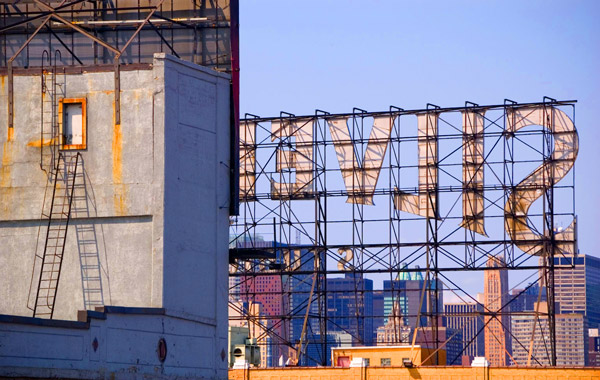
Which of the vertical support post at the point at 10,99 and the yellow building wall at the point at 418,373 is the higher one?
the vertical support post at the point at 10,99

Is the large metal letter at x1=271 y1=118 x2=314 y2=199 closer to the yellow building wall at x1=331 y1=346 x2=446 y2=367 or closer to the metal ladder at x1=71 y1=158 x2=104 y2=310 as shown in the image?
the yellow building wall at x1=331 y1=346 x2=446 y2=367

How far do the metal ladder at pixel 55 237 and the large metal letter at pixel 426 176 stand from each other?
30.7 metres

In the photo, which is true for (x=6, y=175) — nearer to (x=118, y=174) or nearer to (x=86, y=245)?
(x=86, y=245)

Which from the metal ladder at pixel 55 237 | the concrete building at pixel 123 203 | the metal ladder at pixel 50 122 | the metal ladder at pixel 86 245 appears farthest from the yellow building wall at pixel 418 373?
the metal ladder at pixel 50 122

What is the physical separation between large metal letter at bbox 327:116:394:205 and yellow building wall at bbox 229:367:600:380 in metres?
11.1

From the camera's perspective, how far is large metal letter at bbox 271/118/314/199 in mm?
67188

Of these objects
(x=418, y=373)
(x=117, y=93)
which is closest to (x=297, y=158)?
(x=418, y=373)

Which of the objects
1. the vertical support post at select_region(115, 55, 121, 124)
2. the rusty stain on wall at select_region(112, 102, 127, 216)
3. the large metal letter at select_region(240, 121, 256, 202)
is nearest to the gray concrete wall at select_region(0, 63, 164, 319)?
the rusty stain on wall at select_region(112, 102, 127, 216)

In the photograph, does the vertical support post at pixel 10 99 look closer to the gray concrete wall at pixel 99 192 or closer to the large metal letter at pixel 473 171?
the gray concrete wall at pixel 99 192

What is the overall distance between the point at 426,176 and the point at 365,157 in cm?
365

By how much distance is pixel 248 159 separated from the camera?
68.2 metres

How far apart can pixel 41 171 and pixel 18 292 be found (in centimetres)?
379

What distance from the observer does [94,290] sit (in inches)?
1441

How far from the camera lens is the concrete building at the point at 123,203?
3656 cm
